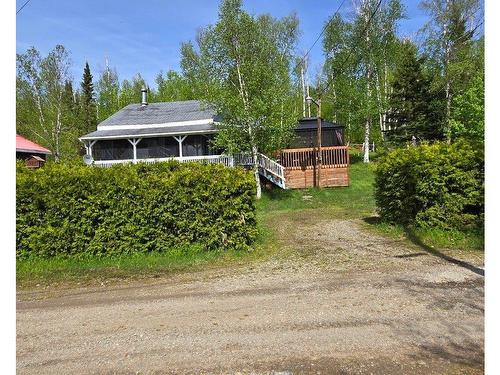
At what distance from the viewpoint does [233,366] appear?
10.1ft

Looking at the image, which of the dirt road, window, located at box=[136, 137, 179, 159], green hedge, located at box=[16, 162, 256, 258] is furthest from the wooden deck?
the dirt road

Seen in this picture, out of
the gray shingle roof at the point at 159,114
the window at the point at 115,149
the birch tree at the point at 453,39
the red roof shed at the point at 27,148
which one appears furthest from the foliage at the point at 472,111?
the red roof shed at the point at 27,148

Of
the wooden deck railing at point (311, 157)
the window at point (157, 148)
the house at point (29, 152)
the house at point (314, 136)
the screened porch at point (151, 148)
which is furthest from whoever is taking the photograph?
the house at point (29, 152)

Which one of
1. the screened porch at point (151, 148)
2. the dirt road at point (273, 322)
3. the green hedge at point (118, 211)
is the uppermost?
the screened porch at point (151, 148)

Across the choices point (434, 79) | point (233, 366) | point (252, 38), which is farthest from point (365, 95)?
point (233, 366)

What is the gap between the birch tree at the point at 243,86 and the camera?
16594 mm

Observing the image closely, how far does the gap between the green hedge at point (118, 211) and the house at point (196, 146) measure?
38.3ft

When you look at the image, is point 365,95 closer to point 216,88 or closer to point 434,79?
point 434,79

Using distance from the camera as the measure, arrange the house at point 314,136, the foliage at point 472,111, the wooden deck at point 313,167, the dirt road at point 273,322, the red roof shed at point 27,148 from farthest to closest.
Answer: the red roof shed at point 27,148 < the house at point 314,136 < the wooden deck at point 313,167 < the foliage at point 472,111 < the dirt road at point 273,322

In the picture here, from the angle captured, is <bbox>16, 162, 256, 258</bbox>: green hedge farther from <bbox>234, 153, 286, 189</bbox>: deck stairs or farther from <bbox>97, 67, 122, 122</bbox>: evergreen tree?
<bbox>97, 67, 122, 122</bbox>: evergreen tree

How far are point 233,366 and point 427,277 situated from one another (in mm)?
3912

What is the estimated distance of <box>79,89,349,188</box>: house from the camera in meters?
19.7

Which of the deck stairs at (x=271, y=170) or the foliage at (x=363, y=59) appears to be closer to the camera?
the deck stairs at (x=271, y=170)

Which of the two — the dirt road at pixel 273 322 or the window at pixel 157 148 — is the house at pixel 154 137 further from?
the dirt road at pixel 273 322
